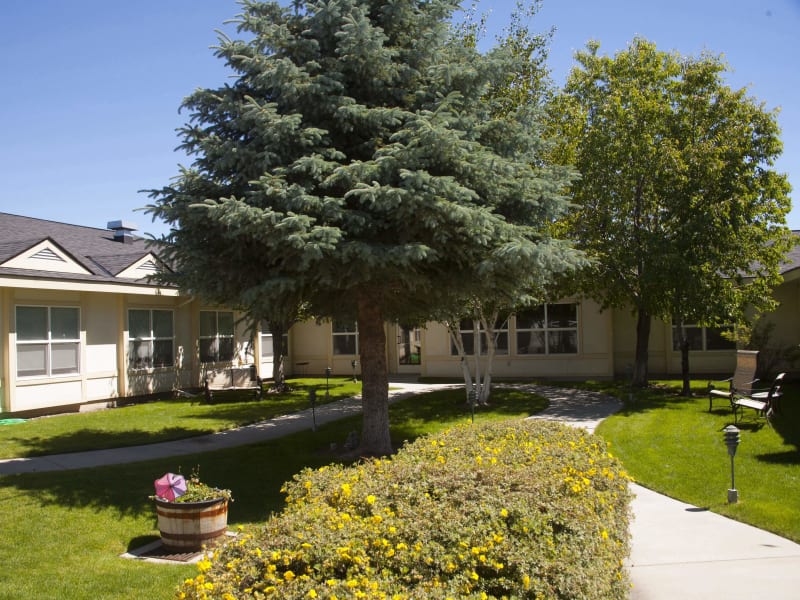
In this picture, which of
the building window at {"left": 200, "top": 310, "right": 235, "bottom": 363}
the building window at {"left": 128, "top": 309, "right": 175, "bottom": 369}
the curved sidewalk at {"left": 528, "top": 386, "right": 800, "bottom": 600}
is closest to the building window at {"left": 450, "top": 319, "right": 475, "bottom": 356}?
the building window at {"left": 200, "top": 310, "right": 235, "bottom": 363}

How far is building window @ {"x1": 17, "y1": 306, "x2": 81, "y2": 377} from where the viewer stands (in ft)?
46.6

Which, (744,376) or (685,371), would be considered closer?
(744,376)

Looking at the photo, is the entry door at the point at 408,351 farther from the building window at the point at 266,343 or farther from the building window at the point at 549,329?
the building window at the point at 266,343

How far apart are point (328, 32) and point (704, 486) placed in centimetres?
843

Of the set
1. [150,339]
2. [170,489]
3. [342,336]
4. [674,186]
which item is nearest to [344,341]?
[342,336]

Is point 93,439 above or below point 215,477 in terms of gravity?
above

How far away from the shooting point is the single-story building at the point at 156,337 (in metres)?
14.2

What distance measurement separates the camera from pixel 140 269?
1709cm

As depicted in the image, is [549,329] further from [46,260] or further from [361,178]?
[46,260]

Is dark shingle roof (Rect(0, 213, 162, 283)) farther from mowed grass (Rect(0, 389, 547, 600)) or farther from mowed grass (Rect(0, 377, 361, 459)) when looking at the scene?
mowed grass (Rect(0, 389, 547, 600))

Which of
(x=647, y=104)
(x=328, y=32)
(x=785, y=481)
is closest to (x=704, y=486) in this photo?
(x=785, y=481)

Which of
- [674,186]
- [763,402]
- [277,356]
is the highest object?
[674,186]

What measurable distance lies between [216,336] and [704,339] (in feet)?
52.9

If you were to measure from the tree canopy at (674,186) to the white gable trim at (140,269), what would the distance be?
11.2 meters
